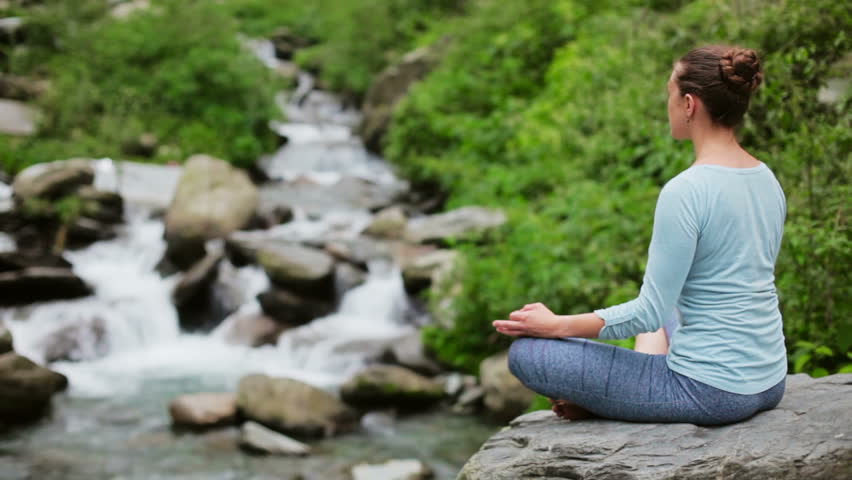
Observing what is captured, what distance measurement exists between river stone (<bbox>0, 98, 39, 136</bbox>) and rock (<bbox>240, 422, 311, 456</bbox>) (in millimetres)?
10267

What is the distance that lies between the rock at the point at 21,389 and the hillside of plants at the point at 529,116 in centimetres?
391

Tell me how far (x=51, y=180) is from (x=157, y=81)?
5405 mm

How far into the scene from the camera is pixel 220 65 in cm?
1627

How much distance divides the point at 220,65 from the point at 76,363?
29.2 feet

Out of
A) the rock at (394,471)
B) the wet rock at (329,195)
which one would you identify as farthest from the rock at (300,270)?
the rock at (394,471)

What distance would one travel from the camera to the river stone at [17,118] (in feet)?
47.0

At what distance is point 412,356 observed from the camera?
27.7 feet

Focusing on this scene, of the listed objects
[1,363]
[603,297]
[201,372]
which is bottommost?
[201,372]

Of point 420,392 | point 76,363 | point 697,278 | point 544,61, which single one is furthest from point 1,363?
point 544,61

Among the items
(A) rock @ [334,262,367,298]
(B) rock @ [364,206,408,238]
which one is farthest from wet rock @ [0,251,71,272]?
(B) rock @ [364,206,408,238]

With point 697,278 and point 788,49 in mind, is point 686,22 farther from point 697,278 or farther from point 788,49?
point 697,278

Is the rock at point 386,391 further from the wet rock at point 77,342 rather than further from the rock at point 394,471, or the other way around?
the wet rock at point 77,342

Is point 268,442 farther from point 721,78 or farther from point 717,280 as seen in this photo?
point 721,78

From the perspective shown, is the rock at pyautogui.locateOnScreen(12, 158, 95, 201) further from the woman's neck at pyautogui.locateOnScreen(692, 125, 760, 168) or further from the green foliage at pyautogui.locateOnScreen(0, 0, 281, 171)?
the woman's neck at pyautogui.locateOnScreen(692, 125, 760, 168)
